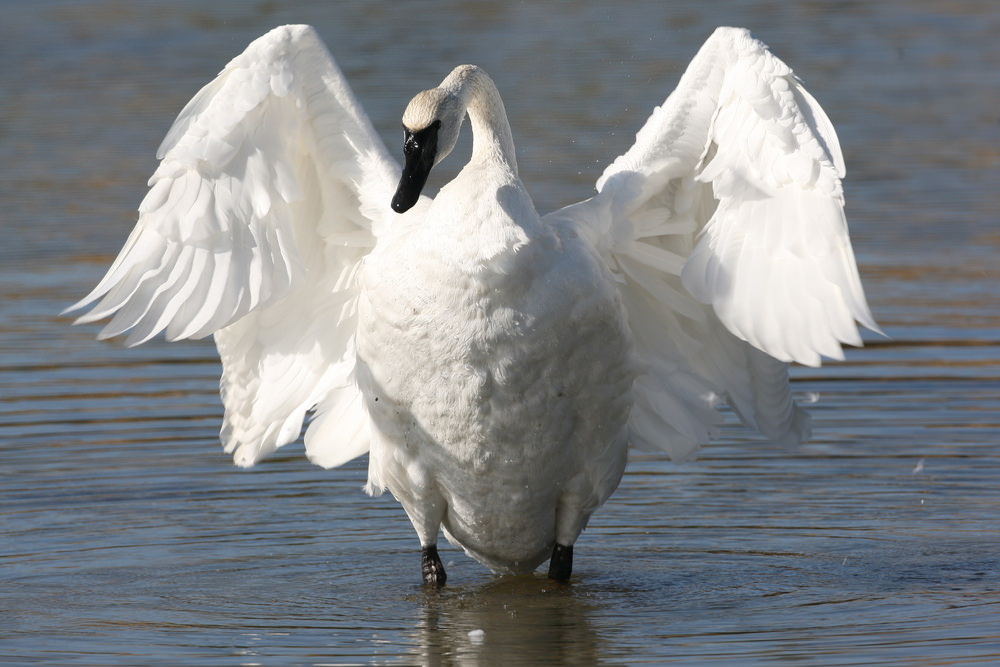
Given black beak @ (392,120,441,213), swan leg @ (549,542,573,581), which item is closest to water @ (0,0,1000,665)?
swan leg @ (549,542,573,581)

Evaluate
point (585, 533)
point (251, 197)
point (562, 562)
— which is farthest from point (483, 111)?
point (585, 533)

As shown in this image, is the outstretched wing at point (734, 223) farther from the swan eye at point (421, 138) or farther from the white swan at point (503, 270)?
the swan eye at point (421, 138)

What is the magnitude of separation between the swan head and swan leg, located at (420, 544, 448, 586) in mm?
1632

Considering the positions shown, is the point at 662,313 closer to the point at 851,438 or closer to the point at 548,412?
the point at 548,412

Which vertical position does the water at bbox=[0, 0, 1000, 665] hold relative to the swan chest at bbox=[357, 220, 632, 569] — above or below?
below

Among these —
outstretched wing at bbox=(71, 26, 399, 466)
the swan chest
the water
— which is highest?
outstretched wing at bbox=(71, 26, 399, 466)

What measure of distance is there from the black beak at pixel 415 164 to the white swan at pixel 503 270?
0.03 ft

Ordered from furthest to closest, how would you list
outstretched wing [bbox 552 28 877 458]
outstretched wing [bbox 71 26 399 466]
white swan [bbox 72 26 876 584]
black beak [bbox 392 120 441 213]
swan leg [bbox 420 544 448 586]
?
swan leg [bbox 420 544 448 586] → outstretched wing [bbox 71 26 399 466] → black beak [bbox 392 120 441 213] → white swan [bbox 72 26 876 584] → outstretched wing [bbox 552 28 877 458]

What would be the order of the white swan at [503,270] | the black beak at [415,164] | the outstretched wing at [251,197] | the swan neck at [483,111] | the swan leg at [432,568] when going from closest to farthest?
the white swan at [503,270] → the black beak at [415,164] → the outstretched wing at [251,197] → the swan neck at [483,111] → the swan leg at [432,568]

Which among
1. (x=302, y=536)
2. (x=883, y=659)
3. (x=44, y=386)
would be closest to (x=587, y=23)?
(x=44, y=386)

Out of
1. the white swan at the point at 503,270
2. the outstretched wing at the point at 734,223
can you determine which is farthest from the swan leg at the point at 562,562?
the outstretched wing at the point at 734,223

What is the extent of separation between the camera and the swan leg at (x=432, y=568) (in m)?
7.68

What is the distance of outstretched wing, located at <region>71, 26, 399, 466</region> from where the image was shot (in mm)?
6930

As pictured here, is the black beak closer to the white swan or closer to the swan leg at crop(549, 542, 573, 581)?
the white swan
